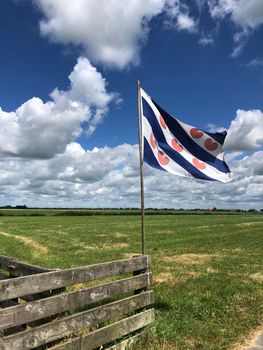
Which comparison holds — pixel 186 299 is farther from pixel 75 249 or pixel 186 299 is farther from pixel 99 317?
pixel 75 249

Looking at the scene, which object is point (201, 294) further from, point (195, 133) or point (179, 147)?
point (195, 133)

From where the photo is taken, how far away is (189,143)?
1028 centimetres

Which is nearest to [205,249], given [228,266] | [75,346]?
[228,266]

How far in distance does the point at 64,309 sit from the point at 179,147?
519cm

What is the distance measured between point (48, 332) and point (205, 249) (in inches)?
764

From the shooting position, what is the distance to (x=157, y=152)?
9.78 metres

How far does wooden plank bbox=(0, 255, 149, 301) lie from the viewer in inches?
220

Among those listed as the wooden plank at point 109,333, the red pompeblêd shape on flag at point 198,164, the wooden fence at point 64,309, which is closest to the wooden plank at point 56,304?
the wooden fence at point 64,309

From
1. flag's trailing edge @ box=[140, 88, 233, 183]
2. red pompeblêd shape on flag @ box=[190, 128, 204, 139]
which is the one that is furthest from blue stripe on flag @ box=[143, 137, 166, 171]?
red pompeblêd shape on flag @ box=[190, 128, 204, 139]

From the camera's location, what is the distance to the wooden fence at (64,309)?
5559 millimetres

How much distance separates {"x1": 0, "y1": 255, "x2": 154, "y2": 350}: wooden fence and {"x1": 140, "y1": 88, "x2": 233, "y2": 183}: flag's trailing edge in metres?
2.71

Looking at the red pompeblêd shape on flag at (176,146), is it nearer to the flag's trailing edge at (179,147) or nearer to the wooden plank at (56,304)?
the flag's trailing edge at (179,147)

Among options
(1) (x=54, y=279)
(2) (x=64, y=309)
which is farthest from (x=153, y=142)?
(2) (x=64, y=309)

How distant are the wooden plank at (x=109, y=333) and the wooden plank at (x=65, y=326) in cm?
13
